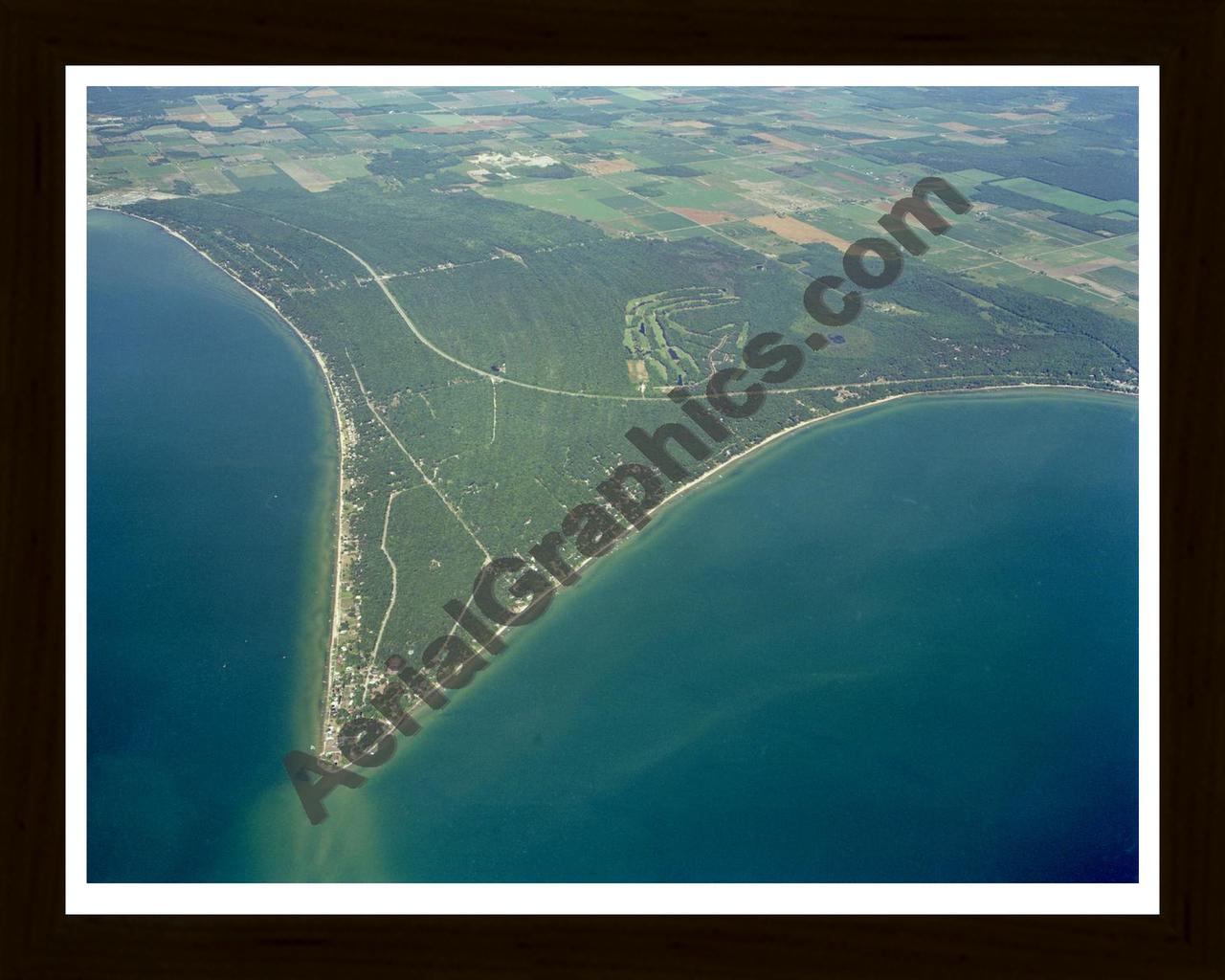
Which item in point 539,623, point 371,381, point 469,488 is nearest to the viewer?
point 539,623

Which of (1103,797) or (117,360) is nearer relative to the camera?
(1103,797)

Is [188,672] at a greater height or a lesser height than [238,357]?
lesser

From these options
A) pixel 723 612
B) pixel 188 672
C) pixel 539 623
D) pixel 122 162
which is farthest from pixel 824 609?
pixel 122 162

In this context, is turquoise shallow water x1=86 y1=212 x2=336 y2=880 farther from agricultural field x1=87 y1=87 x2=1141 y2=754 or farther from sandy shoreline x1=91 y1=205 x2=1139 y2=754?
agricultural field x1=87 y1=87 x2=1141 y2=754

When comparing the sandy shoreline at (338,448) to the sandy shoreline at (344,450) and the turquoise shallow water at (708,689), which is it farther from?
the turquoise shallow water at (708,689)

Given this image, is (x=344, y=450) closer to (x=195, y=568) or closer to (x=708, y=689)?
(x=195, y=568)

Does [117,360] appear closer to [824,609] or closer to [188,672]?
[188,672]
